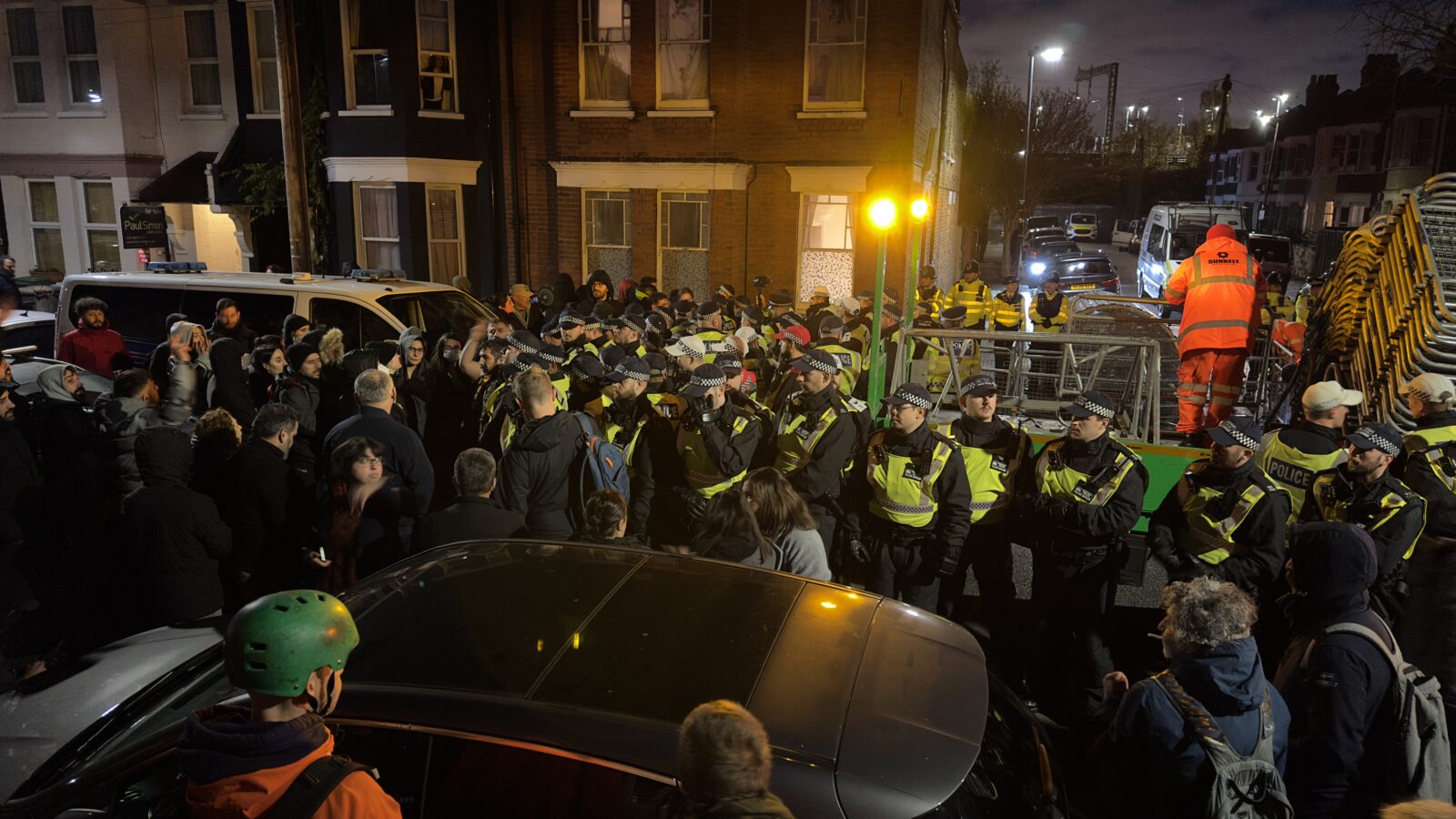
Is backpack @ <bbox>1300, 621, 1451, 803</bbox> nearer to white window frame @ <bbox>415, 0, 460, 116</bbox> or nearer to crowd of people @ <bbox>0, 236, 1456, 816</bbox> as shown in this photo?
crowd of people @ <bbox>0, 236, 1456, 816</bbox>

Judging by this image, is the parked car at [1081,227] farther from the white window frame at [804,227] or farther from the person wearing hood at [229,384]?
the person wearing hood at [229,384]

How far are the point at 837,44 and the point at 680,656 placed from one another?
48.5 ft

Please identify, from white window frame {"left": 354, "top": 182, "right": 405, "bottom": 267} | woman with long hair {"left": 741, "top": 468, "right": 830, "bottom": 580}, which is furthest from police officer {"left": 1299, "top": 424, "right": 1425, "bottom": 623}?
white window frame {"left": 354, "top": 182, "right": 405, "bottom": 267}

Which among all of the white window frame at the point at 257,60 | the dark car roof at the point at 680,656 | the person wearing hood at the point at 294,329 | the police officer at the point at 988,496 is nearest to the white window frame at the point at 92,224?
the white window frame at the point at 257,60

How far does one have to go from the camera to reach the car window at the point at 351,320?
9.14 meters

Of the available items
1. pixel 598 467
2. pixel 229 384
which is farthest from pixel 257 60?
pixel 598 467

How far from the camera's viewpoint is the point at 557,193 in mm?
17156

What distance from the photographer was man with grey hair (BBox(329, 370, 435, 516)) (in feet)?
17.7

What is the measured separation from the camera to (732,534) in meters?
4.26

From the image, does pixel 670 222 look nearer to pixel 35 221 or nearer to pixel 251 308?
pixel 251 308

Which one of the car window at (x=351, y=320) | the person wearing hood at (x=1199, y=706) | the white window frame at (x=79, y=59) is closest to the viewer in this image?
the person wearing hood at (x=1199, y=706)

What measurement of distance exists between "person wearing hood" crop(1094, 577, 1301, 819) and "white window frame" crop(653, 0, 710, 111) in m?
14.7

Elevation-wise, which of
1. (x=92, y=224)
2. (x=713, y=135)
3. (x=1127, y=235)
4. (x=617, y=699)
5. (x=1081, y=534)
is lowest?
(x=1081, y=534)

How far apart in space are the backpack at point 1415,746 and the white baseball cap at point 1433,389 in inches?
114
